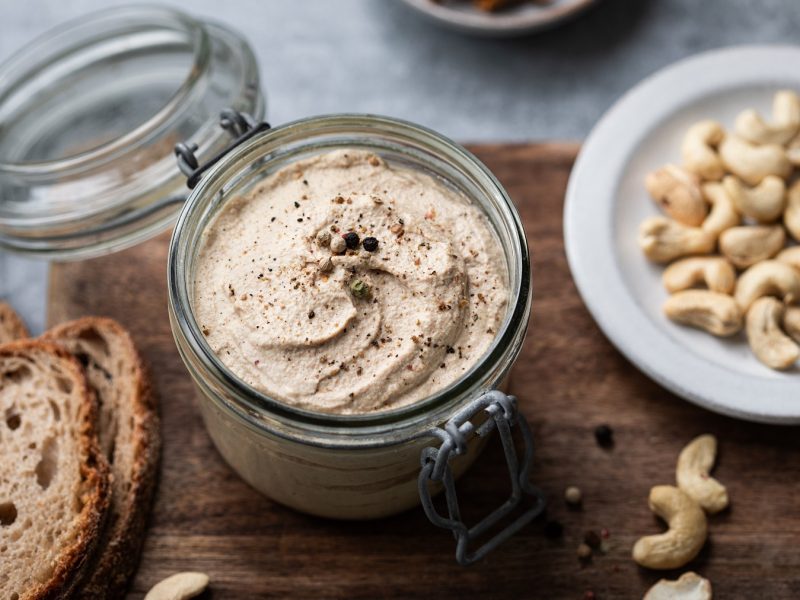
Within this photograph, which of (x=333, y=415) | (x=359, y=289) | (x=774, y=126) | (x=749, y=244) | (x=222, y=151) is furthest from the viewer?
(x=774, y=126)

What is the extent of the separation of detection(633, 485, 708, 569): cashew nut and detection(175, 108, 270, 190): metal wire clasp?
996mm

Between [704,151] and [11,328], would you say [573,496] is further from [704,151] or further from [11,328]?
[11,328]

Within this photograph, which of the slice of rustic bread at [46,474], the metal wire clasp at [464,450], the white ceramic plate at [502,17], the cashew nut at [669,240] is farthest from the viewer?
the white ceramic plate at [502,17]

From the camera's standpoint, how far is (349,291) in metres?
1.44

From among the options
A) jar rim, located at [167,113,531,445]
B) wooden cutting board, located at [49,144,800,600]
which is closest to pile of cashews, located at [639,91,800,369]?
wooden cutting board, located at [49,144,800,600]

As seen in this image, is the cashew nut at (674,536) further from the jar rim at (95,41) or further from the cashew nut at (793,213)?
the jar rim at (95,41)

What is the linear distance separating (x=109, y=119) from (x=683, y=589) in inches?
63.5

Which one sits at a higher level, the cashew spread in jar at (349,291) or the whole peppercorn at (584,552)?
the cashew spread in jar at (349,291)

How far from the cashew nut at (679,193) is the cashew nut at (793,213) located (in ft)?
0.55

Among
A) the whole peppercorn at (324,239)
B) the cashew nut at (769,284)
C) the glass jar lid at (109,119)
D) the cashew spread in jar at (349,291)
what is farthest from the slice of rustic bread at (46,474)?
the cashew nut at (769,284)

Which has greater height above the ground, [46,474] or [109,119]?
[109,119]

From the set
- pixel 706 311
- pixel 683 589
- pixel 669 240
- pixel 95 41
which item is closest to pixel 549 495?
pixel 683 589

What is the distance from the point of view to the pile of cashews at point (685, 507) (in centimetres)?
168

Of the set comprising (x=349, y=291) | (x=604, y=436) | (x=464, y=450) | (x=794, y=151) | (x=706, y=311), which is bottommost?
(x=604, y=436)
